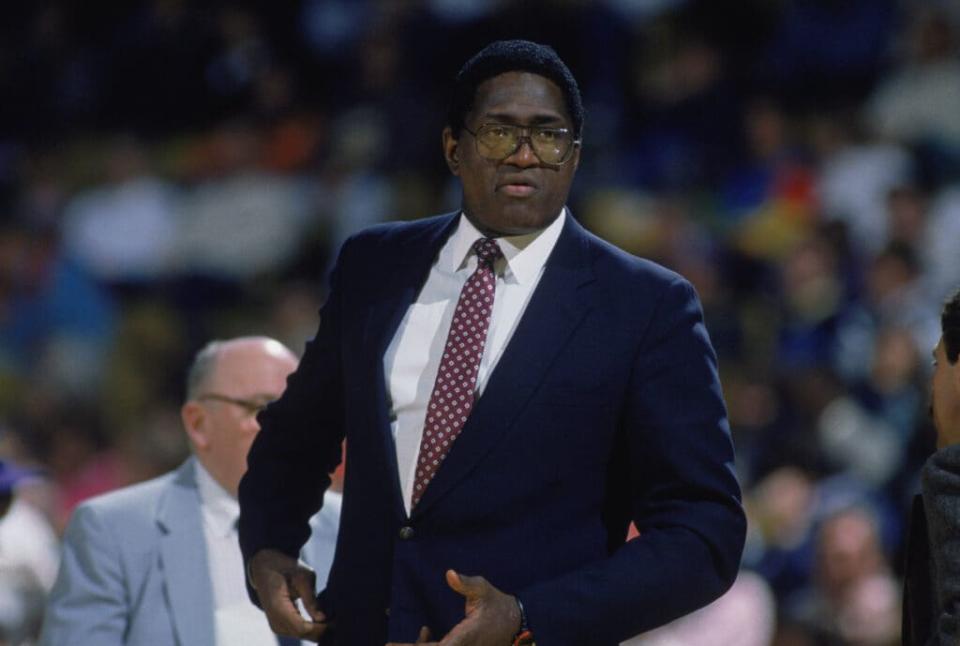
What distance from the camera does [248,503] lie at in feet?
11.3

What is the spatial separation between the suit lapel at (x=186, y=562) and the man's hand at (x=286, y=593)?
1142mm

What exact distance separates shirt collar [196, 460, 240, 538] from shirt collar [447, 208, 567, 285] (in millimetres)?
1603

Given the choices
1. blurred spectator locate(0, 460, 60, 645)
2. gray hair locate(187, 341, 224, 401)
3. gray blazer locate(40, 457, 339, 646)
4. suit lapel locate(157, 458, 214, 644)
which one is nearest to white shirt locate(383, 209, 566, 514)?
gray blazer locate(40, 457, 339, 646)

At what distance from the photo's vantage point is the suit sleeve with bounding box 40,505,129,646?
14.6ft

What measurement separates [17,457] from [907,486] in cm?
413

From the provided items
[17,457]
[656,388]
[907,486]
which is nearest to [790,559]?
[907,486]

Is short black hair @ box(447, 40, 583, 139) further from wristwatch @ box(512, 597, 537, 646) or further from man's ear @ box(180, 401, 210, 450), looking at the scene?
man's ear @ box(180, 401, 210, 450)

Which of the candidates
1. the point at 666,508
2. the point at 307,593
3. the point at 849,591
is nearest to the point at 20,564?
the point at 307,593

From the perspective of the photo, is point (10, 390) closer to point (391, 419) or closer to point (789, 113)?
point (789, 113)

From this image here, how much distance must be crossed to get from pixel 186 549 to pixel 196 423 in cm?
43

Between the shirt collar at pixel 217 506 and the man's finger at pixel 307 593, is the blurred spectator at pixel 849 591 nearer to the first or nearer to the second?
the shirt collar at pixel 217 506

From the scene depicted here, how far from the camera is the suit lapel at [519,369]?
312cm

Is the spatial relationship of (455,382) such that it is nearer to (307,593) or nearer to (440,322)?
(440,322)

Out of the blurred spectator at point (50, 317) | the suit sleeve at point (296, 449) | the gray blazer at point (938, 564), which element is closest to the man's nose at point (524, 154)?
the suit sleeve at point (296, 449)
